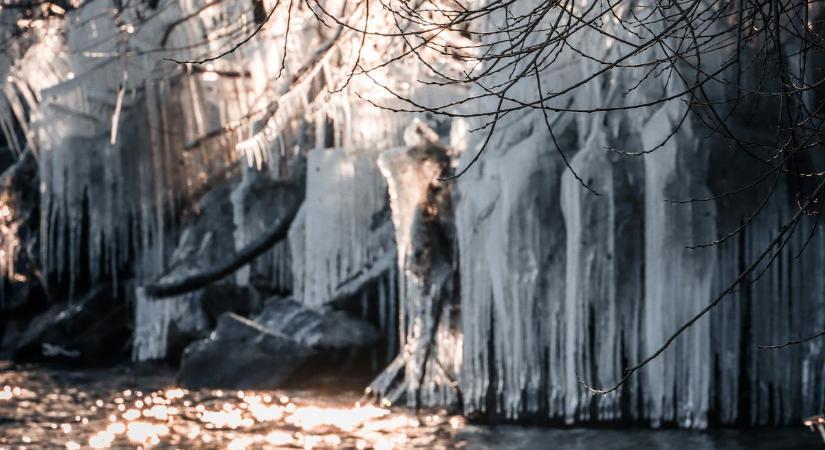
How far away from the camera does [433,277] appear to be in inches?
403

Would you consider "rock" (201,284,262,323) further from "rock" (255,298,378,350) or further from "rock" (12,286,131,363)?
"rock" (255,298,378,350)

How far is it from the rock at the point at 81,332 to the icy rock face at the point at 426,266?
20.5 feet

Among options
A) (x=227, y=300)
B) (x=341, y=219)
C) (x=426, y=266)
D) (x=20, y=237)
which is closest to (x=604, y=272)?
(x=426, y=266)

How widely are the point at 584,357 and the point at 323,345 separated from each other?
421 centimetres

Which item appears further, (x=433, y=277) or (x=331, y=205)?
(x=331, y=205)

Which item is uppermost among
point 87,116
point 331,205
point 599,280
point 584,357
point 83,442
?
point 87,116

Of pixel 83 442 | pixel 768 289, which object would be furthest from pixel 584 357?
pixel 83 442

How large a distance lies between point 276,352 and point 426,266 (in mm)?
2776

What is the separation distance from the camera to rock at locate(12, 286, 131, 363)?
50.5ft

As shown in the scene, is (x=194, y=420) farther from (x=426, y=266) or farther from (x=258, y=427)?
(x=426, y=266)

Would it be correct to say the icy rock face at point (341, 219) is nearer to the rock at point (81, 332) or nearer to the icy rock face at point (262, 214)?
the icy rock face at point (262, 214)

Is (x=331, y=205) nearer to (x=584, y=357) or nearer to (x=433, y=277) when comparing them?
(x=433, y=277)

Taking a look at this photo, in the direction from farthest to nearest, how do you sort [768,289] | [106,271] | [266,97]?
[106,271] → [266,97] → [768,289]

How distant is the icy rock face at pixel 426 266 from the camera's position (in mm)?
10125
